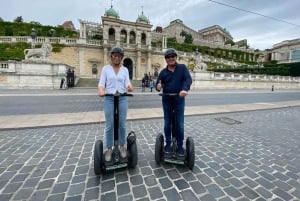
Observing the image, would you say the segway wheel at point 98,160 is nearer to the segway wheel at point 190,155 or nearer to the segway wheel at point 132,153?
the segway wheel at point 132,153

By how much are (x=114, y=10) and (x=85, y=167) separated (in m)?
49.0

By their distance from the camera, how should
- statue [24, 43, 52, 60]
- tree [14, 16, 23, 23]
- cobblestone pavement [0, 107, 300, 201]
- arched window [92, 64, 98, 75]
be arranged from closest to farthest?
1. cobblestone pavement [0, 107, 300, 201]
2. statue [24, 43, 52, 60]
3. arched window [92, 64, 98, 75]
4. tree [14, 16, 23, 23]

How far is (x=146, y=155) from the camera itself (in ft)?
12.5

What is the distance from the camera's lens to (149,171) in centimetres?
315

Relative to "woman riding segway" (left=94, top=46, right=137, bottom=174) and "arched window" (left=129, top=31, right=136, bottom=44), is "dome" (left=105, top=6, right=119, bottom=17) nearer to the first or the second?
"arched window" (left=129, top=31, right=136, bottom=44)

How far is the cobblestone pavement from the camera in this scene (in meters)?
2.53

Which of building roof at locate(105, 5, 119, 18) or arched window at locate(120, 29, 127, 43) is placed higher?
building roof at locate(105, 5, 119, 18)

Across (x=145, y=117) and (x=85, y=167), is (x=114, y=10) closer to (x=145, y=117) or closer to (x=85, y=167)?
(x=145, y=117)

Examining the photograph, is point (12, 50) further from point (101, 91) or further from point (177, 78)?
point (177, 78)

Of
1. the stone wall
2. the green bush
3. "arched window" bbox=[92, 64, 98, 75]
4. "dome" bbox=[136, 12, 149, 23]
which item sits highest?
"dome" bbox=[136, 12, 149, 23]

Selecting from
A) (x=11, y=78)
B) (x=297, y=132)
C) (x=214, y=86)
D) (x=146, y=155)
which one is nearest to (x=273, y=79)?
(x=214, y=86)

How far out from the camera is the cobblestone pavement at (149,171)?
2.53 meters

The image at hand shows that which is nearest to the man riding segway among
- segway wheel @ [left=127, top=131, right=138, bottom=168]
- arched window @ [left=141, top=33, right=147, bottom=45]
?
segway wheel @ [left=127, top=131, right=138, bottom=168]

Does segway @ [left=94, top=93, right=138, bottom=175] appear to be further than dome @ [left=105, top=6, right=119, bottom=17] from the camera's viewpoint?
No
